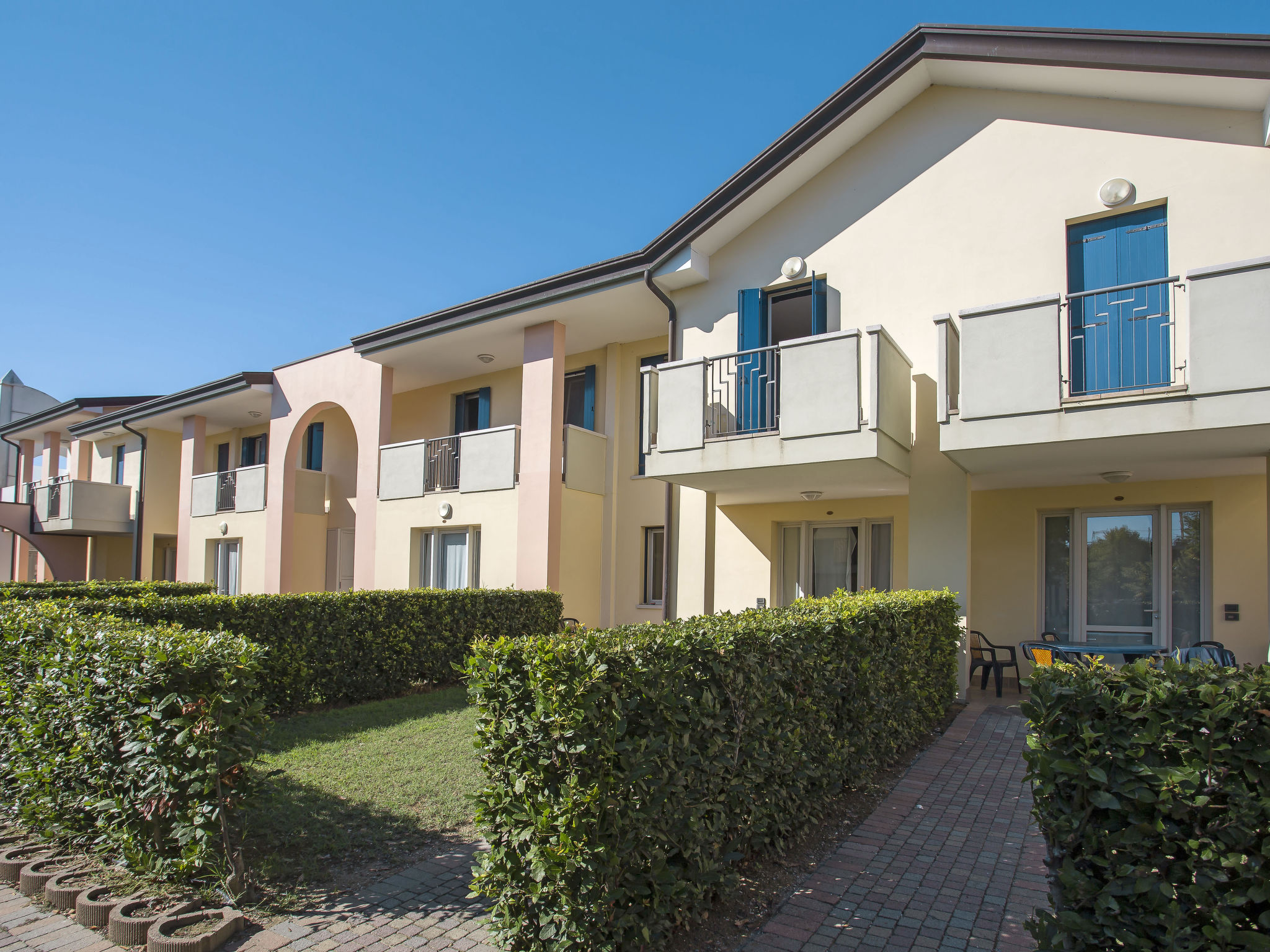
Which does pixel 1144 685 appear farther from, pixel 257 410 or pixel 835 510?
pixel 257 410

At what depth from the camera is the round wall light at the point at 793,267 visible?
Answer: 11.5 meters

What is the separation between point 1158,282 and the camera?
772cm

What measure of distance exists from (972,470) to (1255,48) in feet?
17.2

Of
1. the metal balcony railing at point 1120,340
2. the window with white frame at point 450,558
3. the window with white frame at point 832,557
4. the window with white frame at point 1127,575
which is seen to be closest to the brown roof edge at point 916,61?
the metal balcony railing at point 1120,340

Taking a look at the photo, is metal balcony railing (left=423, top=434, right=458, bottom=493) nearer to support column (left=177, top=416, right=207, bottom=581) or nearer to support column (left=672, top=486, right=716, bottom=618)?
support column (left=672, top=486, right=716, bottom=618)

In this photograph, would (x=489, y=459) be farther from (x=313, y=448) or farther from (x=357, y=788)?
(x=313, y=448)

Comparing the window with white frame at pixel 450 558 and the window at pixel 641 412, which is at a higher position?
the window at pixel 641 412

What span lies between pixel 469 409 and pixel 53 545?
20.4 m

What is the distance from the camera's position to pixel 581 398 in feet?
52.1

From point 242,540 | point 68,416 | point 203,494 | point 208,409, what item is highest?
point 68,416

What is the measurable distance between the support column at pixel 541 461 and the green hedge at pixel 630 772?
8.78 metres

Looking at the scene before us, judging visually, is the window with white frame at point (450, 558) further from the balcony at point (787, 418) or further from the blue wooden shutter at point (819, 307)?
the blue wooden shutter at point (819, 307)

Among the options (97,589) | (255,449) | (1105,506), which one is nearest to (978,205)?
(1105,506)

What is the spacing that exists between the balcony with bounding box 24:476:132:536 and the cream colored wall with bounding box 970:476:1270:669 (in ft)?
86.5
